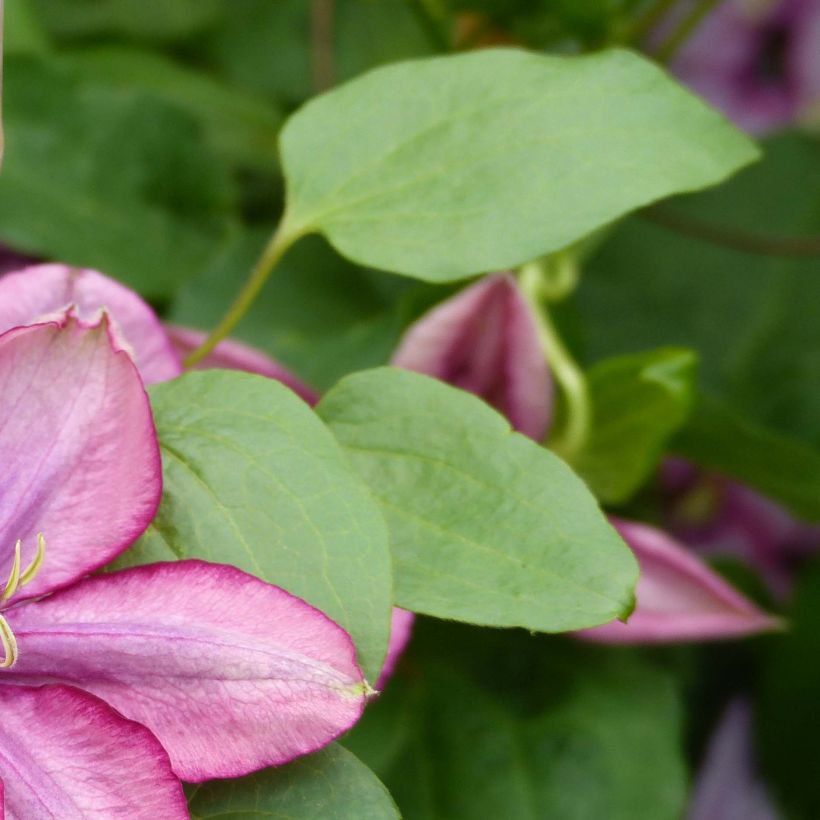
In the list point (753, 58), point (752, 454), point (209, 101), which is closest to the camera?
point (752, 454)

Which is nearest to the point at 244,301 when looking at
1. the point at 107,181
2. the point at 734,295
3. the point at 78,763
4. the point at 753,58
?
the point at 78,763

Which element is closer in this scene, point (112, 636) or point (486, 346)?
point (112, 636)

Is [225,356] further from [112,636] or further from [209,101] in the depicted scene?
[209,101]

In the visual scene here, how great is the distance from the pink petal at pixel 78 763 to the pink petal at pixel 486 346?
154 millimetres

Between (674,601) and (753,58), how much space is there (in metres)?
0.44

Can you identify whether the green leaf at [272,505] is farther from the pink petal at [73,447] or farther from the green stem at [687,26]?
the green stem at [687,26]

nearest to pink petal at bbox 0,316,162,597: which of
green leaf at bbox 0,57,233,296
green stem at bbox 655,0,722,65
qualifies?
green leaf at bbox 0,57,233,296

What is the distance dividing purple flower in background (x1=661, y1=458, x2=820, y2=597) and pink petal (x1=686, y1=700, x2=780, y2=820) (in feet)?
0.25

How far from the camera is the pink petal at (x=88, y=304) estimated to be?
0.89 feet

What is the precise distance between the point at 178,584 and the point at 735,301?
46 centimetres

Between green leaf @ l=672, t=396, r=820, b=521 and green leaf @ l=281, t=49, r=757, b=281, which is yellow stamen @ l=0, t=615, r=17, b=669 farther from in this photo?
green leaf @ l=672, t=396, r=820, b=521

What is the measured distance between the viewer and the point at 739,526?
638 mm

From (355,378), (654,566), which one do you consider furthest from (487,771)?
(355,378)

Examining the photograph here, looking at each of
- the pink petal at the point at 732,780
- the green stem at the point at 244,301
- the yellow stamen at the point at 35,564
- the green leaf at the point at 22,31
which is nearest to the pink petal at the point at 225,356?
the green stem at the point at 244,301
